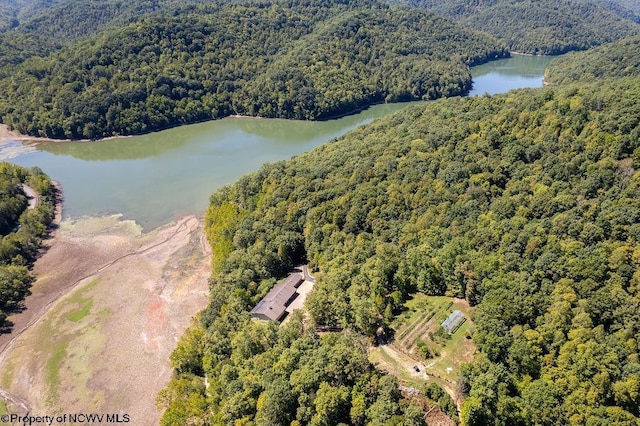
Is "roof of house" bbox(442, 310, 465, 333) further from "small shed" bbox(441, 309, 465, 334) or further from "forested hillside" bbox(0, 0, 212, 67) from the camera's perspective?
"forested hillside" bbox(0, 0, 212, 67)

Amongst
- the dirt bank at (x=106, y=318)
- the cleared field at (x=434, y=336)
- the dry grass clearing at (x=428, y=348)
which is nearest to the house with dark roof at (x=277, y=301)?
the dirt bank at (x=106, y=318)

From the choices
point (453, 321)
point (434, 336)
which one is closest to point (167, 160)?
point (434, 336)

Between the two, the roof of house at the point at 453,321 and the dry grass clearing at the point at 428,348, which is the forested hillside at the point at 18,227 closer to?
the dry grass clearing at the point at 428,348

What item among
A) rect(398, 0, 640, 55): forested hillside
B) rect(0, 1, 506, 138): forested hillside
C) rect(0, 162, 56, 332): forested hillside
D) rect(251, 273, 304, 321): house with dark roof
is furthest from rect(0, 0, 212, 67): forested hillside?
rect(251, 273, 304, 321): house with dark roof

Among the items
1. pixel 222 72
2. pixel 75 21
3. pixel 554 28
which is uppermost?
pixel 75 21

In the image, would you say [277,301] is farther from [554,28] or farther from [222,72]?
[554,28]

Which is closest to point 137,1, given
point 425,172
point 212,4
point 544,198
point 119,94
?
point 212,4
